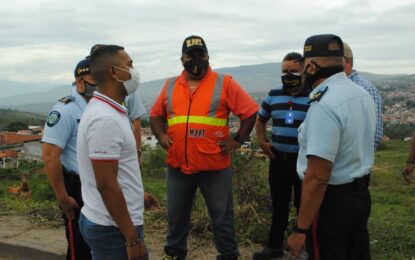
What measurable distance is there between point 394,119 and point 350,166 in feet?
178

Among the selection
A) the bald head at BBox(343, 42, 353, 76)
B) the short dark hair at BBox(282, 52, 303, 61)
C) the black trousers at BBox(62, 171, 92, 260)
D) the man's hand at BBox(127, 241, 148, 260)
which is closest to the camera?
the man's hand at BBox(127, 241, 148, 260)

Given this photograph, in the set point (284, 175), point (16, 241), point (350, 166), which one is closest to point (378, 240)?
point (284, 175)

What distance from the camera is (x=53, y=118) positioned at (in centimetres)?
320

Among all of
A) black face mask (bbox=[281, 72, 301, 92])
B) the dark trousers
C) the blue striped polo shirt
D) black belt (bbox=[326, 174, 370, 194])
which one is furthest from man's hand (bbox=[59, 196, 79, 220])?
black face mask (bbox=[281, 72, 301, 92])

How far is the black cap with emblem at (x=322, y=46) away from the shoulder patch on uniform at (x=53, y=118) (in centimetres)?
178

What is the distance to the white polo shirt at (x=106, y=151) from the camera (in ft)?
7.22

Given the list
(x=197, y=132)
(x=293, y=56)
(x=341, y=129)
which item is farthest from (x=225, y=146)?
(x=341, y=129)

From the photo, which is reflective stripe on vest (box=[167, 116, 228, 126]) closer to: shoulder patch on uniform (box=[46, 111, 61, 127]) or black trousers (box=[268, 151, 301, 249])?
black trousers (box=[268, 151, 301, 249])

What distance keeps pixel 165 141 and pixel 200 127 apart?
0.43m

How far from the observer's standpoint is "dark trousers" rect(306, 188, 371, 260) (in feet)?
8.44

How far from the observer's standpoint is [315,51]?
2.60 metres

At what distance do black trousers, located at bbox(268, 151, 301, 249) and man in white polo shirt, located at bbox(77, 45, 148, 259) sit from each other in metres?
1.95

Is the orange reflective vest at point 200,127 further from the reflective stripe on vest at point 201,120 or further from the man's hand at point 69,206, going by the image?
the man's hand at point 69,206

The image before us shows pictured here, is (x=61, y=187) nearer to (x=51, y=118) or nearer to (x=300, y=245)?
(x=51, y=118)
